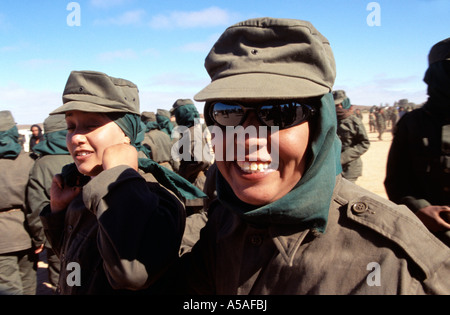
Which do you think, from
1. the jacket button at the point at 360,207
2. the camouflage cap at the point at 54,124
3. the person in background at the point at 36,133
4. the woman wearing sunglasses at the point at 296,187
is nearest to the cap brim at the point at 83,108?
the woman wearing sunglasses at the point at 296,187

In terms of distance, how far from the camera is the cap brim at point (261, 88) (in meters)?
1.16

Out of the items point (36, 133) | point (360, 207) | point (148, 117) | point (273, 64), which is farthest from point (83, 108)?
point (36, 133)

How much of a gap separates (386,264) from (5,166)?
4.66m

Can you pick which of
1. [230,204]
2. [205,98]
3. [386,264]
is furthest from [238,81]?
[386,264]

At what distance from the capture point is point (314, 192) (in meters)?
1.24

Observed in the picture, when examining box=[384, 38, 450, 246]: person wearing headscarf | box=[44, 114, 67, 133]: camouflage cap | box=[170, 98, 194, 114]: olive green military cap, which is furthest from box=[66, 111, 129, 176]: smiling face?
box=[170, 98, 194, 114]: olive green military cap

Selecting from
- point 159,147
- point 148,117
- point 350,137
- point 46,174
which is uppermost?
point 148,117

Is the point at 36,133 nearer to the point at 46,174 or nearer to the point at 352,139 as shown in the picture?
the point at 46,174

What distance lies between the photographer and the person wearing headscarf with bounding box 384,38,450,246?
2.53 m

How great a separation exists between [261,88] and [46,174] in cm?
404

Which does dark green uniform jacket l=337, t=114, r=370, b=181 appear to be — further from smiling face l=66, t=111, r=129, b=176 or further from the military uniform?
the military uniform

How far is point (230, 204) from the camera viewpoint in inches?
56.0

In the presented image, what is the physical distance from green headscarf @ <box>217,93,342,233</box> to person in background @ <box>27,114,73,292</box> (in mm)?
3518
